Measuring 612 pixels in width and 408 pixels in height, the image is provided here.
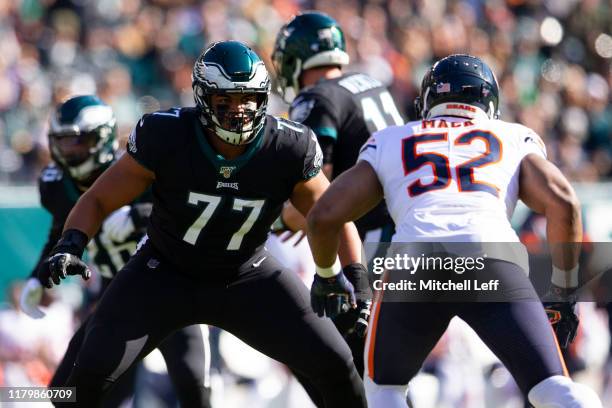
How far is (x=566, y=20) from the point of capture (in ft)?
46.1

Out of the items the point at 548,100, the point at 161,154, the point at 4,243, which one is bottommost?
the point at 548,100

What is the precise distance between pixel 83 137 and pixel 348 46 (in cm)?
620

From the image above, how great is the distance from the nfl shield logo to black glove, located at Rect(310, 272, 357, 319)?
57 centimetres

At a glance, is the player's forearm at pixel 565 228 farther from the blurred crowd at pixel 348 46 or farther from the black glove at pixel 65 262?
the blurred crowd at pixel 348 46

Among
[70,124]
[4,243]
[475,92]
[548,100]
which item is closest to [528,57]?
[548,100]

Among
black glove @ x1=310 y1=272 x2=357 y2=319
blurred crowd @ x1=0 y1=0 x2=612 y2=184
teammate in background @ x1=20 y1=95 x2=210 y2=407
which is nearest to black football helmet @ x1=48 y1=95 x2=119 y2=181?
teammate in background @ x1=20 y1=95 x2=210 y2=407

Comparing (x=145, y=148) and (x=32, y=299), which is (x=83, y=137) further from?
(x=145, y=148)

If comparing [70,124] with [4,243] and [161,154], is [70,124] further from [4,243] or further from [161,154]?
[4,243]

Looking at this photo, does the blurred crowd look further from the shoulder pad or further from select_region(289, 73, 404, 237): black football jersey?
the shoulder pad

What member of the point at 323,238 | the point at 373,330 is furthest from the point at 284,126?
the point at 373,330

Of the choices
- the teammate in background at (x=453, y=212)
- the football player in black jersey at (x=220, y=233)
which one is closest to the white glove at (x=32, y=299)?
the football player in black jersey at (x=220, y=233)

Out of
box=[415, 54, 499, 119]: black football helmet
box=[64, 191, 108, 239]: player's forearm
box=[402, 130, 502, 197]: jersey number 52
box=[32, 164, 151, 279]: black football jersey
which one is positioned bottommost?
box=[32, 164, 151, 279]: black football jersey

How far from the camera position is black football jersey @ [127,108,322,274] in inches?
Result: 196

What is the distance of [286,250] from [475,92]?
3991 millimetres
